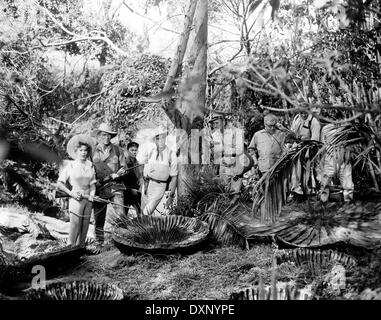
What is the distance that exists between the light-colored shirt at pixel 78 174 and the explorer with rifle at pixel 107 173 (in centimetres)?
36

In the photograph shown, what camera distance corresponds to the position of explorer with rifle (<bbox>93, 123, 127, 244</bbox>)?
19.3 feet

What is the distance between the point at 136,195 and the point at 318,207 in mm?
2564

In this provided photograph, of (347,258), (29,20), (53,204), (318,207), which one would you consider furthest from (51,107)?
(347,258)

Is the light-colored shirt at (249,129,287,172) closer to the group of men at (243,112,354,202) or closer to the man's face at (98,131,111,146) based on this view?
the group of men at (243,112,354,202)

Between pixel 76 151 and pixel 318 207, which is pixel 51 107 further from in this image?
pixel 318 207

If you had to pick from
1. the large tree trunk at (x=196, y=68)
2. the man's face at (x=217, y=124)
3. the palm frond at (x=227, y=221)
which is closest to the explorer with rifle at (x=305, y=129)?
the palm frond at (x=227, y=221)

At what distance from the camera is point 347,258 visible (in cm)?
429

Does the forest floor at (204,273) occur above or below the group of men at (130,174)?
below

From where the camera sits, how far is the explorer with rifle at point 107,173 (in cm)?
587

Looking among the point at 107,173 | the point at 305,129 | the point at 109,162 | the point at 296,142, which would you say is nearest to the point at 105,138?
the point at 109,162

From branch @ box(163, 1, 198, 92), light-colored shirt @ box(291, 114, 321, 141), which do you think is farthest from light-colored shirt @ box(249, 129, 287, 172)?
branch @ box(163, 1, 198, 92)

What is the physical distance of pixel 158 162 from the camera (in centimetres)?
606

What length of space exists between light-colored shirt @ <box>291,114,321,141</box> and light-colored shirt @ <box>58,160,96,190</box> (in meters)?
2.95

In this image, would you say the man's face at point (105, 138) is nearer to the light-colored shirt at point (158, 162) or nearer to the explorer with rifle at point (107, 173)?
the explorer with rifle at point (107, 173)
